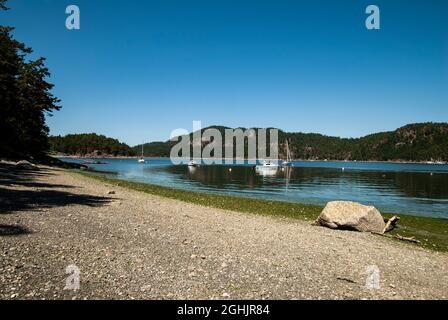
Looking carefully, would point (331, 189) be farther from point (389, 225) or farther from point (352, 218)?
point (352, 218)

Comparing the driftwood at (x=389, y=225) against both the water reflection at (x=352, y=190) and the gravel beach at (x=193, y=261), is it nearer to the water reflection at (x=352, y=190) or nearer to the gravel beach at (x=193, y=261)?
the gravel beach at (x=193, y=261)

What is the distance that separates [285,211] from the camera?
3192 cm

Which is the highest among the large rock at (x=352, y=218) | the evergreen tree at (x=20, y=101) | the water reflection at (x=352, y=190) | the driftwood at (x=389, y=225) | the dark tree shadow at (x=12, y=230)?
the evergreen tree at (x=20, y=101)

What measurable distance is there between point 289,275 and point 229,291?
274 centimetres

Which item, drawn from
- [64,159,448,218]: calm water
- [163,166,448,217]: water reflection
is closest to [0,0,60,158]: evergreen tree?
[64,159,448,218]: calm water

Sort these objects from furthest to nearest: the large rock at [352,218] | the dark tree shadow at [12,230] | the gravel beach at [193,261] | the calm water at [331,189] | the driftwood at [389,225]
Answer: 1. the calm water at [331,189]
2. the driftwood at [389,225]
3. the large rock at [352,218]
4. the dark tree shadow at [12,230]
5. the gravel beach at [193,261]

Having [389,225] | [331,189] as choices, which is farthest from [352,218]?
[331,189]

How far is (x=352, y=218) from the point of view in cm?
2253

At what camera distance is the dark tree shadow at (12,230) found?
45.5 feet

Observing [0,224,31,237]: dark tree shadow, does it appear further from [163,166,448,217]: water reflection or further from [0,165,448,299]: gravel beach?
[163,166,448,217]: water reflection

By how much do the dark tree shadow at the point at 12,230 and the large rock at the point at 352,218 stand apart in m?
18.8

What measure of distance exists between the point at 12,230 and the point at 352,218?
2025cm

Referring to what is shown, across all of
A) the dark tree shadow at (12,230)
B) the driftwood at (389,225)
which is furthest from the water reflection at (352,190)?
the dark tree shadow at (12,230)
